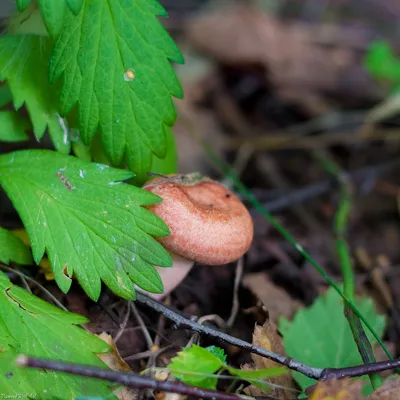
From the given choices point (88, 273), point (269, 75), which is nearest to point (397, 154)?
point (269, 75)

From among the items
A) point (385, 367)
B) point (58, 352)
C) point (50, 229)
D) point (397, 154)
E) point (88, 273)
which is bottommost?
point (397, 154)

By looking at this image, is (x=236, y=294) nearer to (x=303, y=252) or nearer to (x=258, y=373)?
(x=303, y=252)

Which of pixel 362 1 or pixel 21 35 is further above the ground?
pixel 21 35

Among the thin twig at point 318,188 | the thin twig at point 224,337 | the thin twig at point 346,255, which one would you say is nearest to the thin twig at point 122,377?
the thin twig at point 224,337

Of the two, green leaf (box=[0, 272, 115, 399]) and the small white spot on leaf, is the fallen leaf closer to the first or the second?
the small white spot on leaf

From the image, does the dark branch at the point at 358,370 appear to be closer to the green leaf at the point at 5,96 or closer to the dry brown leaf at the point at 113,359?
the dry brown leaf at the point at 113,359

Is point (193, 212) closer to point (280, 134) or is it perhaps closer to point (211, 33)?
point (280, 134)
